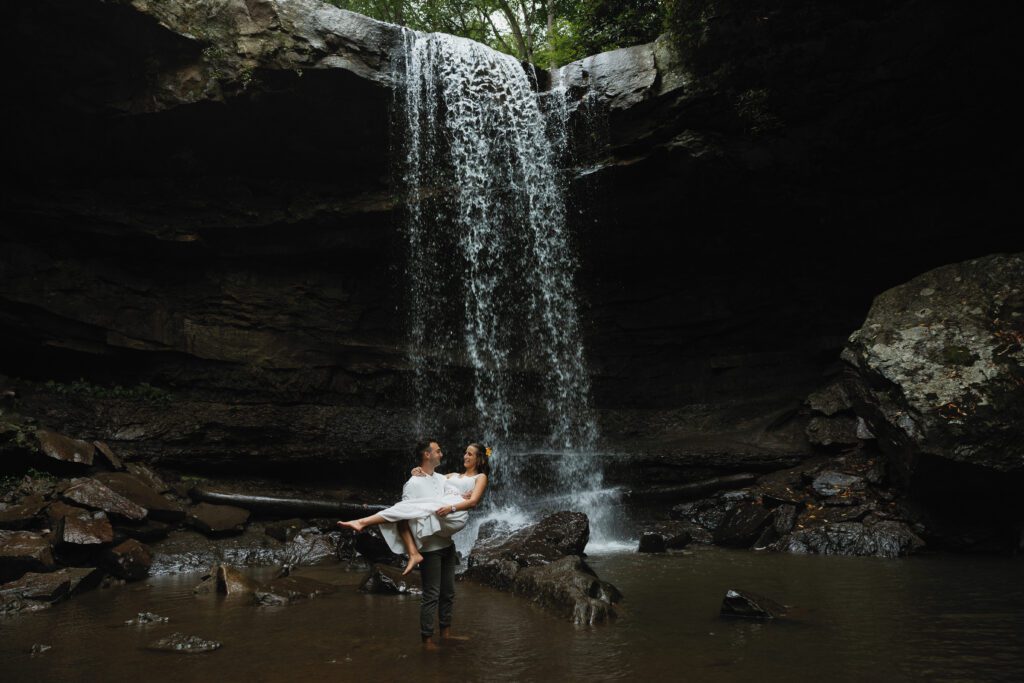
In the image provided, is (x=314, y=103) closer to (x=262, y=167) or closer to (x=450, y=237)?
(x=262, y=167)

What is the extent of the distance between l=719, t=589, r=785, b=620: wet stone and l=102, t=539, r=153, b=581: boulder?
6821 mm

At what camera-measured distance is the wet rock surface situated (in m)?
5.66

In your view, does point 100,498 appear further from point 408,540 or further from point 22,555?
point 408,540

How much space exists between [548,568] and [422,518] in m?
2.10

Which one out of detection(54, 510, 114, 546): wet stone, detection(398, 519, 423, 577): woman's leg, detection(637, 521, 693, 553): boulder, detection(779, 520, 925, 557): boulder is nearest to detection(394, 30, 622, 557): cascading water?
detection(637, 521, 693, 553): boulder

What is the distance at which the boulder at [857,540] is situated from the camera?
880 cm

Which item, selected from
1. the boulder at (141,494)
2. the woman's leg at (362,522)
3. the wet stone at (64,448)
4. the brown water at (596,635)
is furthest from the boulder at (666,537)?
the wet stone at (64,448)

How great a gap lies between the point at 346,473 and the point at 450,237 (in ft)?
16.1

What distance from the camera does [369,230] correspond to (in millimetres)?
13273

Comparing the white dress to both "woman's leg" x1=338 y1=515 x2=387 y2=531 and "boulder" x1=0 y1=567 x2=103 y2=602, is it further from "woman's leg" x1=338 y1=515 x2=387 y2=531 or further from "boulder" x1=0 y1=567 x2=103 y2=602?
"boulder" x1=0 y1=567 x2=103 y2=602

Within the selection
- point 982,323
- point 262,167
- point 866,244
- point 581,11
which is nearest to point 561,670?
point 982,323

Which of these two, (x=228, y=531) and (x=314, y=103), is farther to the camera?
(x=314, y=103)

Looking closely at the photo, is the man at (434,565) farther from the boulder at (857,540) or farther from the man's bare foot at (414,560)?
the boulder at (857,540)

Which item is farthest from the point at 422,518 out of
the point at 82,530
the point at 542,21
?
the point at 542,21
